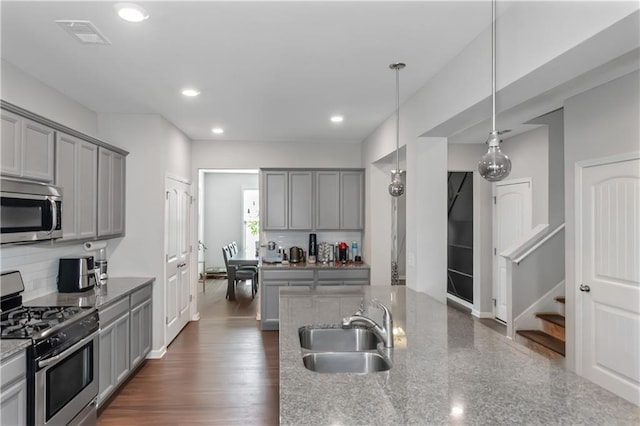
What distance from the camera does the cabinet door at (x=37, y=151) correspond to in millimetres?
2723

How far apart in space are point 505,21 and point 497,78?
30cm

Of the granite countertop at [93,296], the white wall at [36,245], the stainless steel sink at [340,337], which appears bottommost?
the stainless steel sink at [340,337]

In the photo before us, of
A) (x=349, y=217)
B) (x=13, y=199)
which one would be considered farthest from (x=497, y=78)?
(x=349, y=217)

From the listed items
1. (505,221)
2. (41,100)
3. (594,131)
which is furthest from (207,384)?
(505,221)

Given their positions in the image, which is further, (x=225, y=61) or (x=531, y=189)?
(x=531, y=189)

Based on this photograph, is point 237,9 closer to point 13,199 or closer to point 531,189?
point 13,199

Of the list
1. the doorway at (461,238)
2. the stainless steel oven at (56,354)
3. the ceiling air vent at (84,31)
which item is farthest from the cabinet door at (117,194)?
the doorway at (461,238)

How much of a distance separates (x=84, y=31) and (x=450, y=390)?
107 inches

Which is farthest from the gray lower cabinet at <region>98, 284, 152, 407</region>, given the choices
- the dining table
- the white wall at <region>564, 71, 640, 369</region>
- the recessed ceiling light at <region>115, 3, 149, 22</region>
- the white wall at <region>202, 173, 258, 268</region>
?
the white wall at <region>202, 173, 258, 268</region>

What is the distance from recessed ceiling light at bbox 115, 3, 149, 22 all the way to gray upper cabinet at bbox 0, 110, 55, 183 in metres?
1.01

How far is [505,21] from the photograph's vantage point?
2.24 m

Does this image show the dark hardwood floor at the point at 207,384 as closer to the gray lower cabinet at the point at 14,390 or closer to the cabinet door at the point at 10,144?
the gray lower cabinet at the point at 14,390

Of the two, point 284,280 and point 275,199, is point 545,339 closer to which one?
point 284,280

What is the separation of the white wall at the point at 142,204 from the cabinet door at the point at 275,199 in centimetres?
179
